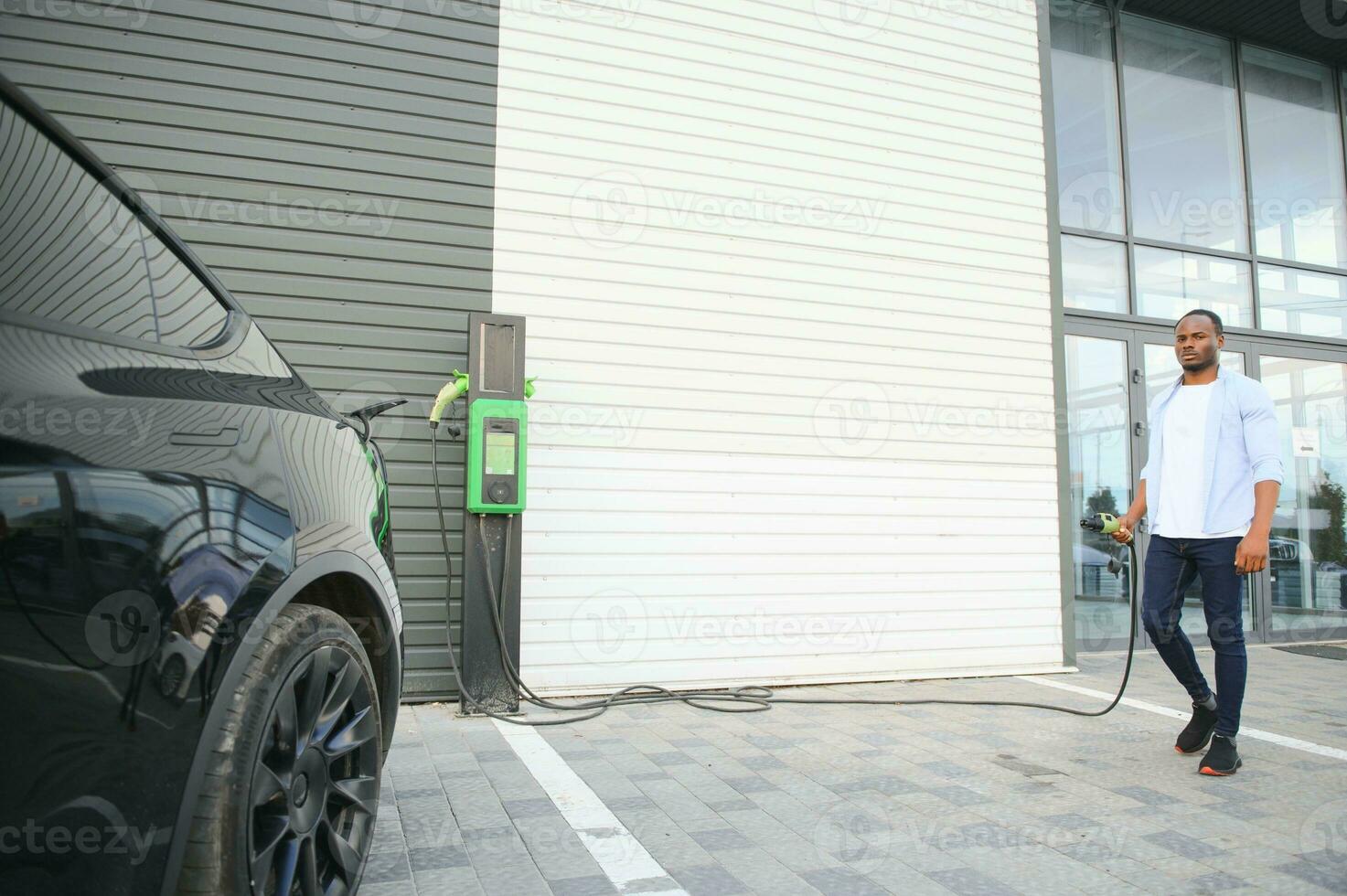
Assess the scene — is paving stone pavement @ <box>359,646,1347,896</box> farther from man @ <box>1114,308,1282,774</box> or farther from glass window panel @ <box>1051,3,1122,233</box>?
glass window panel @ <box>1051,3,1122,233</box>

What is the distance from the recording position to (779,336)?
17.7ft

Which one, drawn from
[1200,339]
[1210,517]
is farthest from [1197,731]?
[1200,339]

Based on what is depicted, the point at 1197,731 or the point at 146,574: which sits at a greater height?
the point at 146,574

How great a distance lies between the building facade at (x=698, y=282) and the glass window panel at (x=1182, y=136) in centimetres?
97

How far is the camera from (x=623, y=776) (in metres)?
3.38

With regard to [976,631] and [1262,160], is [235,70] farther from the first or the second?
[1262,160]

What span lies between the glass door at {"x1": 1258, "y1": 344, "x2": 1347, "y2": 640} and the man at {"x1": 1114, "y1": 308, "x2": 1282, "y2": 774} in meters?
4.88

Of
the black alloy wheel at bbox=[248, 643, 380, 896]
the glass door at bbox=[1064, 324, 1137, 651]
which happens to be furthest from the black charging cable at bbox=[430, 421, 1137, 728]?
the black alloy wheel at bbox=[248, 643, 380, 896]

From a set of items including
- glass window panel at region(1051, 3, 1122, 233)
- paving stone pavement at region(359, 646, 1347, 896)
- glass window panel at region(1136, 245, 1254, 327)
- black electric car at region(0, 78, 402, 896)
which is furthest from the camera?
glass window panel at region(1136, 245, 1254, 327)

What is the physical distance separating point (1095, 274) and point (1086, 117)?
1.39 meters

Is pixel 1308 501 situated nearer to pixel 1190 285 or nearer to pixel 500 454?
pixel 1190 285

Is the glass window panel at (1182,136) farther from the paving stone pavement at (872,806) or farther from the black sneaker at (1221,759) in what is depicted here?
the black sneaker at (1221,759)

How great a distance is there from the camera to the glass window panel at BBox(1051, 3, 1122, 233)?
7.09 meters

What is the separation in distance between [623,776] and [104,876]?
Answer: 239cm
